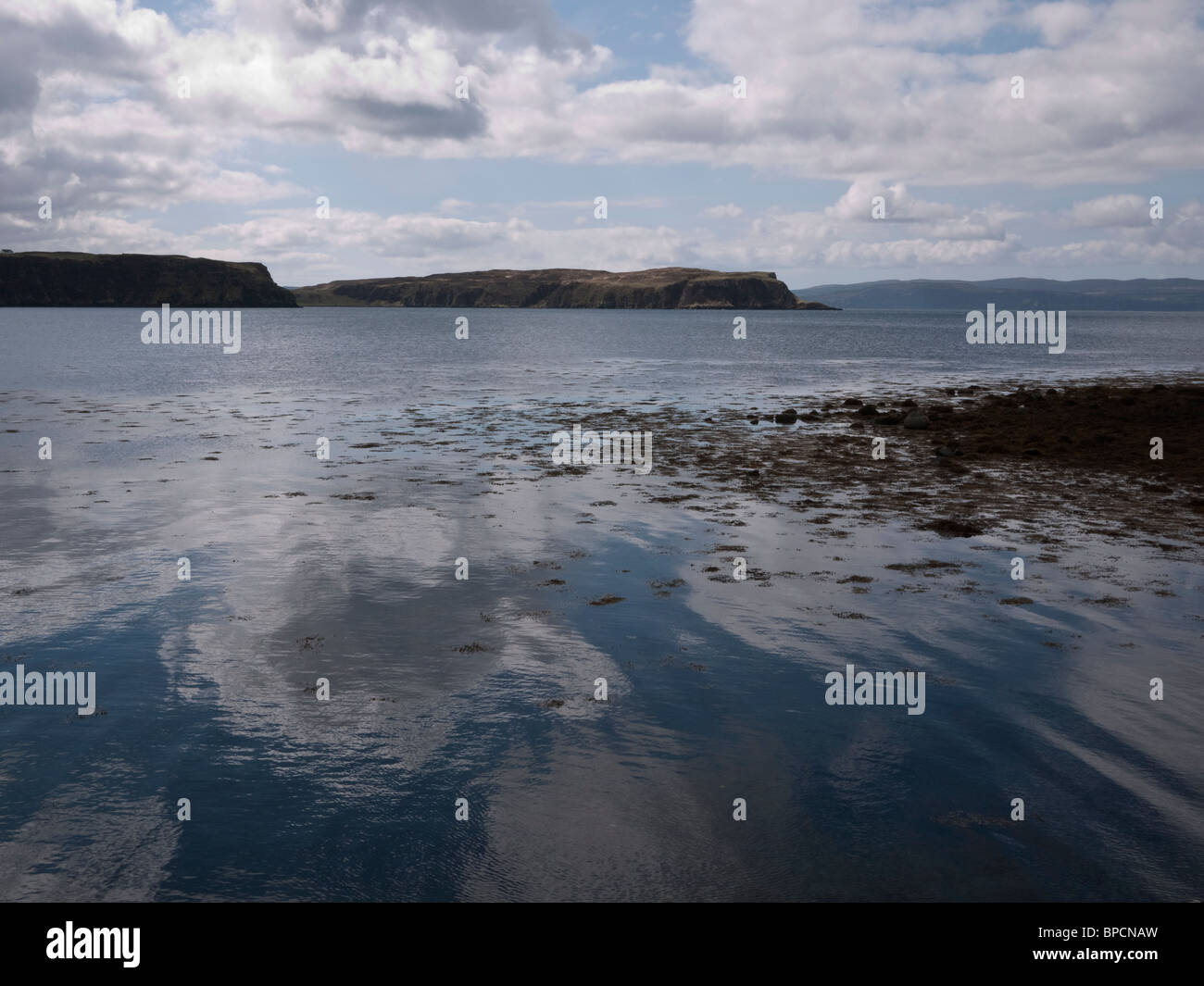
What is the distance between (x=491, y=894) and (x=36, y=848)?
13.0ft

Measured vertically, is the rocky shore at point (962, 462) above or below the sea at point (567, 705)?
above

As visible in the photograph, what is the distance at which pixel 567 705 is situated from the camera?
36.1ft

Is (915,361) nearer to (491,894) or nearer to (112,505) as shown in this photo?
(112,505)

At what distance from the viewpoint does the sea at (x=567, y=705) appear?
7.77m

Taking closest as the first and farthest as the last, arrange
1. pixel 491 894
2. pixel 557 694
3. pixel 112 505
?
1. pixel 491 894
2. pixel 557 694
3. pixel 112 505

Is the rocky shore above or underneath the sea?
above

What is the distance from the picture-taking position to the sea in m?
7.77

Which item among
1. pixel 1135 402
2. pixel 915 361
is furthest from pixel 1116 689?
pixel 915 361

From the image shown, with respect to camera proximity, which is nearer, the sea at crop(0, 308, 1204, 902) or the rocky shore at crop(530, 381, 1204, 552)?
A: the sea at crop(0, 308, 1204, 902)

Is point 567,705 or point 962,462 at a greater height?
point 962,462

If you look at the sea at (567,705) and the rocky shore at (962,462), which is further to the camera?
the rocky shore at (962,462)

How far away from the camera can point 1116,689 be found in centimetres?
1143

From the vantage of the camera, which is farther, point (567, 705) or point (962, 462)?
point (962, 462)
